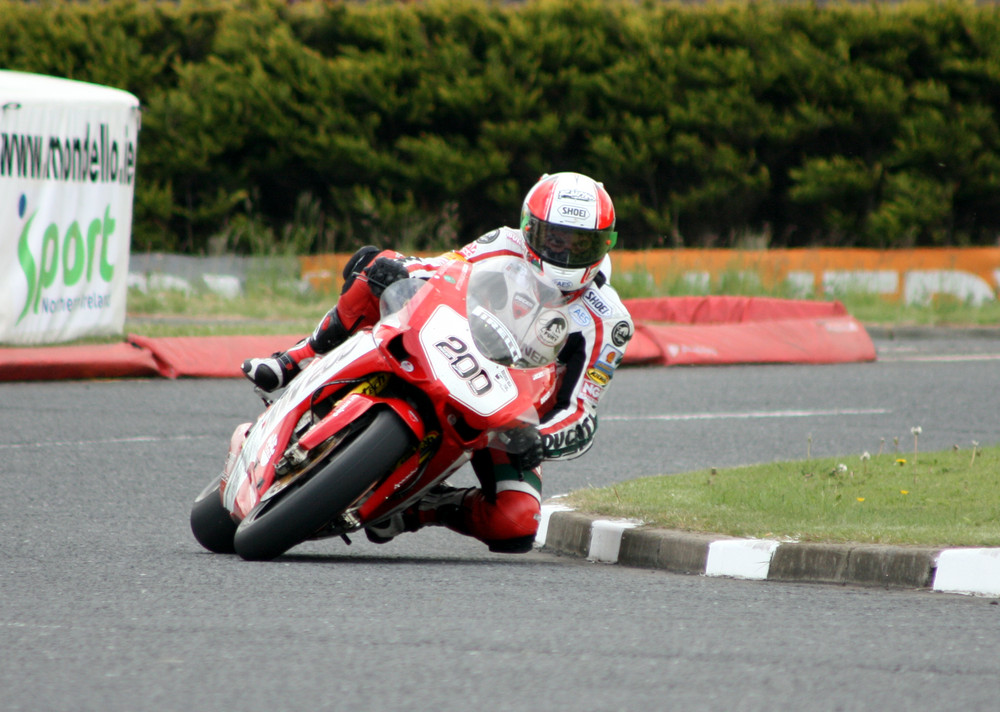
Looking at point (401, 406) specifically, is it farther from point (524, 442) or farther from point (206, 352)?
point (206, 352)

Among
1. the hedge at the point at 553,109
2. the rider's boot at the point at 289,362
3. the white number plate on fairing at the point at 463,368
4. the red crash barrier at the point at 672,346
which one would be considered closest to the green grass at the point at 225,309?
the hedge at the point at 553,109

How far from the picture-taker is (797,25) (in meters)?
21.3

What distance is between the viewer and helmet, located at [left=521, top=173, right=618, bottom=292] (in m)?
5.68

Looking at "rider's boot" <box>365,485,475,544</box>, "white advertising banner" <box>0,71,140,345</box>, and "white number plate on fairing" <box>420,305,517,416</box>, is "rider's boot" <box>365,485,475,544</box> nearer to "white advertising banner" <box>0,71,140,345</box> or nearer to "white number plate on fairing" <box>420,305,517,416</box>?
"white number plate on fairing" <box>420,305,517,416</box>

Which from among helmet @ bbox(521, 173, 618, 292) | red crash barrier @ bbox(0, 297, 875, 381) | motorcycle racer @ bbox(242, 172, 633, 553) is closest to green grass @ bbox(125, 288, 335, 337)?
red crash barrier @ bbox(0, 297, 875, 381)

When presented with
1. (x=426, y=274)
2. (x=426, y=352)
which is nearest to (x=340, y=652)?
(x=426, y=352)

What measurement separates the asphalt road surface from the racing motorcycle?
240 millimetres

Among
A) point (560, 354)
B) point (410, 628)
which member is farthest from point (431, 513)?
point (410, 628)

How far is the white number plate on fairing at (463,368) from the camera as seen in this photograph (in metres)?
5.06

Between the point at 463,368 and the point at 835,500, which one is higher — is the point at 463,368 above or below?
above

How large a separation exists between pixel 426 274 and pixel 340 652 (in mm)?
1986

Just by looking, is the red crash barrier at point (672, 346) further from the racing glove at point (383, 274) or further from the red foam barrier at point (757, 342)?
the racing glove at point (383, 274)

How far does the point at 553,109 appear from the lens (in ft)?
71.6

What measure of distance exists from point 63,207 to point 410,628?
10214mm
